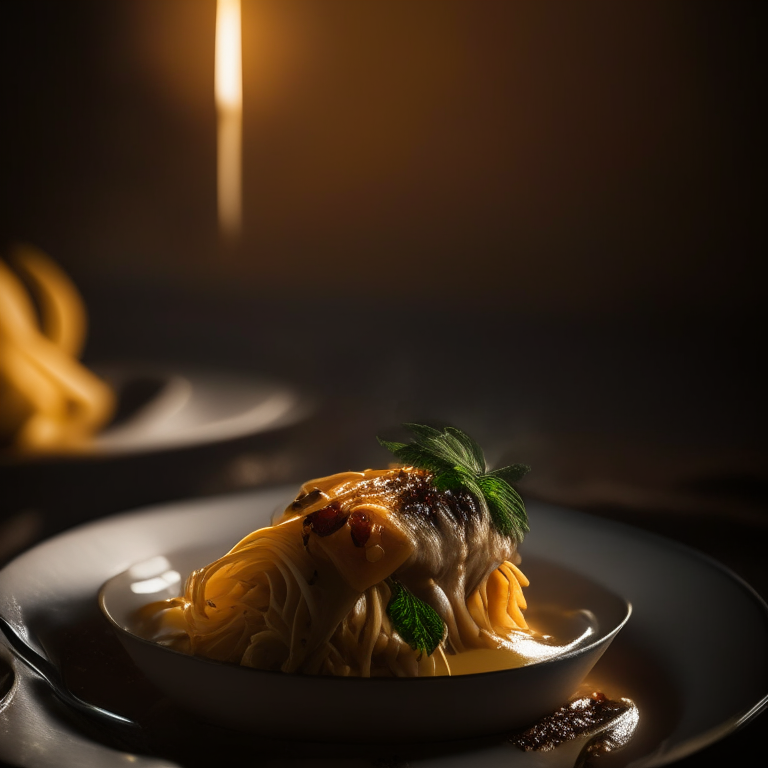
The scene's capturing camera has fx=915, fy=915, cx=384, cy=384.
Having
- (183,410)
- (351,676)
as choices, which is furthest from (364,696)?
(183,410)

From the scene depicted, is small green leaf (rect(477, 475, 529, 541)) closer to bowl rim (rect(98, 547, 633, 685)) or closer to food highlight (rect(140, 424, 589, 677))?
food highlight (rect(140, 424, 589, 677))

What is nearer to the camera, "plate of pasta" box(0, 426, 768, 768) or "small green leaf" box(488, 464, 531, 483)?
"plate of pasta" box(0, 426, 768, 768)

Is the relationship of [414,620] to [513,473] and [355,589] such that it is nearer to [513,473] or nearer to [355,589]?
[355,589]

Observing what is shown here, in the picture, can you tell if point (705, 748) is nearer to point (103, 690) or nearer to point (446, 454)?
point (446, 454)

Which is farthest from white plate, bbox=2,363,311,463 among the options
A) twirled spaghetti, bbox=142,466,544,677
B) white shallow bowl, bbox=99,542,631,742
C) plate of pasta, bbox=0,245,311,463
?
white shallow bowl, bbox=99,542,631,742

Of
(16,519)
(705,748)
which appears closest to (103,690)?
(705,748)

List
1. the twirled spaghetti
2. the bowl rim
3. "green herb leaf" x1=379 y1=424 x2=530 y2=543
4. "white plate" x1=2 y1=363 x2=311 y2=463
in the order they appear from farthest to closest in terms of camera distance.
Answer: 1. "white plate" x1=2 y1=363 x2=311 y2=463
2. "green herb leaf" x1=379 y1=424 x2=530 y2=543
3. the twirled spaghetti
4. the bowl rim

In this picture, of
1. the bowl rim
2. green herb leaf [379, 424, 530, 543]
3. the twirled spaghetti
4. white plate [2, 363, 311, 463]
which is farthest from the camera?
white plate [2, 363, 311, 463]
